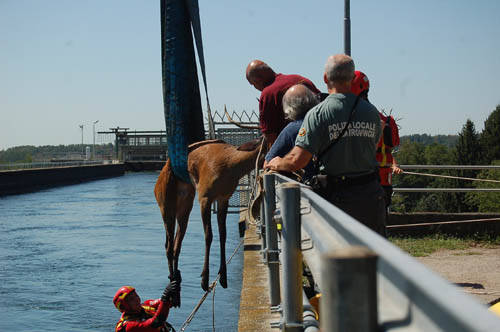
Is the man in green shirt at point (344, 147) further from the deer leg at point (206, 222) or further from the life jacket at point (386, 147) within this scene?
the deer leg at point (206, 222)

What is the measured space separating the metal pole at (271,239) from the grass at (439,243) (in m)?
5.30

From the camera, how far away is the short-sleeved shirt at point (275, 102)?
5.82m

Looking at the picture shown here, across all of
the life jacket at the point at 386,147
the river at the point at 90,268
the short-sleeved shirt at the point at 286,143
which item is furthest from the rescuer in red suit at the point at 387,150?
the river at the point at 90,268

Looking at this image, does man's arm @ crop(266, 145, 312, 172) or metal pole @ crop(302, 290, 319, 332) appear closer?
metal pole @ crop(302, 290, 319, 332)

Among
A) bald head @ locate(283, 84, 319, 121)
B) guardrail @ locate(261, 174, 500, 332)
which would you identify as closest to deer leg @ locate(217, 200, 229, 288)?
bald head @ locate(283, 84, 319, 121)

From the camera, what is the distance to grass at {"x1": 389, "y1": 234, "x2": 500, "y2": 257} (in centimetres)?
1027

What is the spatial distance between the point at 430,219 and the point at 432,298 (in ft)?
39.9

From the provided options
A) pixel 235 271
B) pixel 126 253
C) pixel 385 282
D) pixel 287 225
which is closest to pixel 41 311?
pixel 235 271

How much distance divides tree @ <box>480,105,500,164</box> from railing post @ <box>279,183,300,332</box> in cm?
7205

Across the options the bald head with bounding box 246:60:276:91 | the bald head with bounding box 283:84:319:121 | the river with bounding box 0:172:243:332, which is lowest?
the river with bounding box 0:172:243:332

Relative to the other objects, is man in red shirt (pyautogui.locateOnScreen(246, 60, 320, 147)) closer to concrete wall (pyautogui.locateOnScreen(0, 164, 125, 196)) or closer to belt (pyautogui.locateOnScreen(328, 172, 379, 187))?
belt (pyautogui.locateOnScreen(328, 172, 379, 187))

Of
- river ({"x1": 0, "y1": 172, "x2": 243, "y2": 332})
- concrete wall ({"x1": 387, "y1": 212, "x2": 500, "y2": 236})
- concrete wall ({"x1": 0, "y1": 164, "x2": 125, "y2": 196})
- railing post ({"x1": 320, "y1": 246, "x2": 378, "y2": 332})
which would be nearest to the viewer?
railing post ({"x1": 320, "y1": 246, "x2": 378, "y2": 332})

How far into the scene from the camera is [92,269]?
1827 cm

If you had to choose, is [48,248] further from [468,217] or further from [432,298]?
[432,298]
